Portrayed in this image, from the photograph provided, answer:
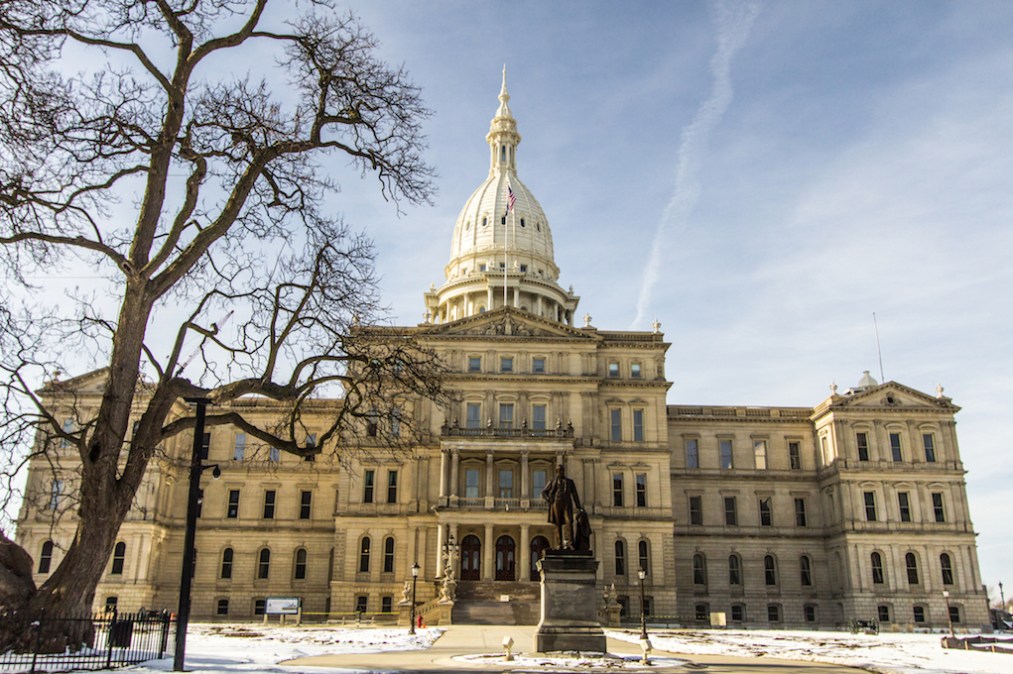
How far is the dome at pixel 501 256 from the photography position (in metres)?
77.6

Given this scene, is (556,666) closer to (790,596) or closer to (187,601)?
(187,601)

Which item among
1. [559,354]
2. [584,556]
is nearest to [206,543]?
[559,354]

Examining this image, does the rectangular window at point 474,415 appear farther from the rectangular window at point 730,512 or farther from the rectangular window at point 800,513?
the rectangular window at point 800,513

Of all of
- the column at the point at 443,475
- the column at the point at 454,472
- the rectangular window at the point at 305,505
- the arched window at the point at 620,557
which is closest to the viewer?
the column at the point at 443,475

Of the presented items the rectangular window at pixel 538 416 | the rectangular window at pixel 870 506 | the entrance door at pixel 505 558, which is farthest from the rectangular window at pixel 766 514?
the entrance door at pixel 505 558

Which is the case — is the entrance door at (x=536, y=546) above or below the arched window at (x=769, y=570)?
above

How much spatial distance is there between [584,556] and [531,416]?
34.0m

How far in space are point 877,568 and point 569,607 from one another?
44.6 metres

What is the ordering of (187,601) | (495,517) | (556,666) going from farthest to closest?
1. (495,517)
2. (556,666)
3. (187,601)

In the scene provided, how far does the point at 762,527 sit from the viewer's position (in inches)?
2579

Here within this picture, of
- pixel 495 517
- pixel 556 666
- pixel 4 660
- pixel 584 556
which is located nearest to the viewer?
pixel 4 660

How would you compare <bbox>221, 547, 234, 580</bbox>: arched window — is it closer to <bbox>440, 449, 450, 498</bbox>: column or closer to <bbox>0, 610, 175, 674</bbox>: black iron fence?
<bbox>440, 449, 450, 498</bbox>: column

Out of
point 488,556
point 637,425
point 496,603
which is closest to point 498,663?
point 496,603

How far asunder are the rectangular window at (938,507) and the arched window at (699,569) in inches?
640
